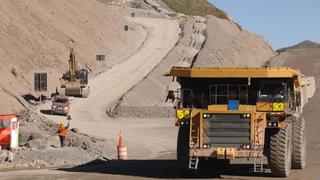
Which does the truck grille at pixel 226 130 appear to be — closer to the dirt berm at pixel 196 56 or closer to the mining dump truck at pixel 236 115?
the mining dump truck at pixel 236 115

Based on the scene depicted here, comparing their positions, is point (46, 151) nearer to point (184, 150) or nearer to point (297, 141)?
point (184, 150)

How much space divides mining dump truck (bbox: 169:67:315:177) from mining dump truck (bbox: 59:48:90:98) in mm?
37662

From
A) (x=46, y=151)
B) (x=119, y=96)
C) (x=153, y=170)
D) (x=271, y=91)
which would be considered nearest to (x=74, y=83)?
(x=119, y=96)

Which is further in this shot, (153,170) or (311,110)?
(311,110)

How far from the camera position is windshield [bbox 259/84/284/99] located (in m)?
19.5

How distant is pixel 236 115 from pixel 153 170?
4583 mm

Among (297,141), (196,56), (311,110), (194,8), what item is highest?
(194,8)

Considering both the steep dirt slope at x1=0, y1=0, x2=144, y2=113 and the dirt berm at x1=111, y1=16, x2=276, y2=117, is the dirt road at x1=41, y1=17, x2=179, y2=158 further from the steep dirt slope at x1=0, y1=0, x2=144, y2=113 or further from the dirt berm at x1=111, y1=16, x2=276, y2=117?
the steep dirt slope at x1=0, y1=0, x2=144, y2=113

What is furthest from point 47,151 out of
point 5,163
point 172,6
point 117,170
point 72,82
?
point 172,6

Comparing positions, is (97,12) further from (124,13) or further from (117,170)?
(117,170)

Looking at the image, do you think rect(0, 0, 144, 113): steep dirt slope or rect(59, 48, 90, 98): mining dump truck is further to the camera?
rect(59, 48, 90, 98): mining dump truck

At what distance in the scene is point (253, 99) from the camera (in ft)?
64.1

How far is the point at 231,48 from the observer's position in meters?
89.2

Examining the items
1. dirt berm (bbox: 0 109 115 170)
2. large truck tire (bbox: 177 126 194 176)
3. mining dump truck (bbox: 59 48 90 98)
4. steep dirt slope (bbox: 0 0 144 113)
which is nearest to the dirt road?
mining dump truck (bbox: 59 48 90 98)
